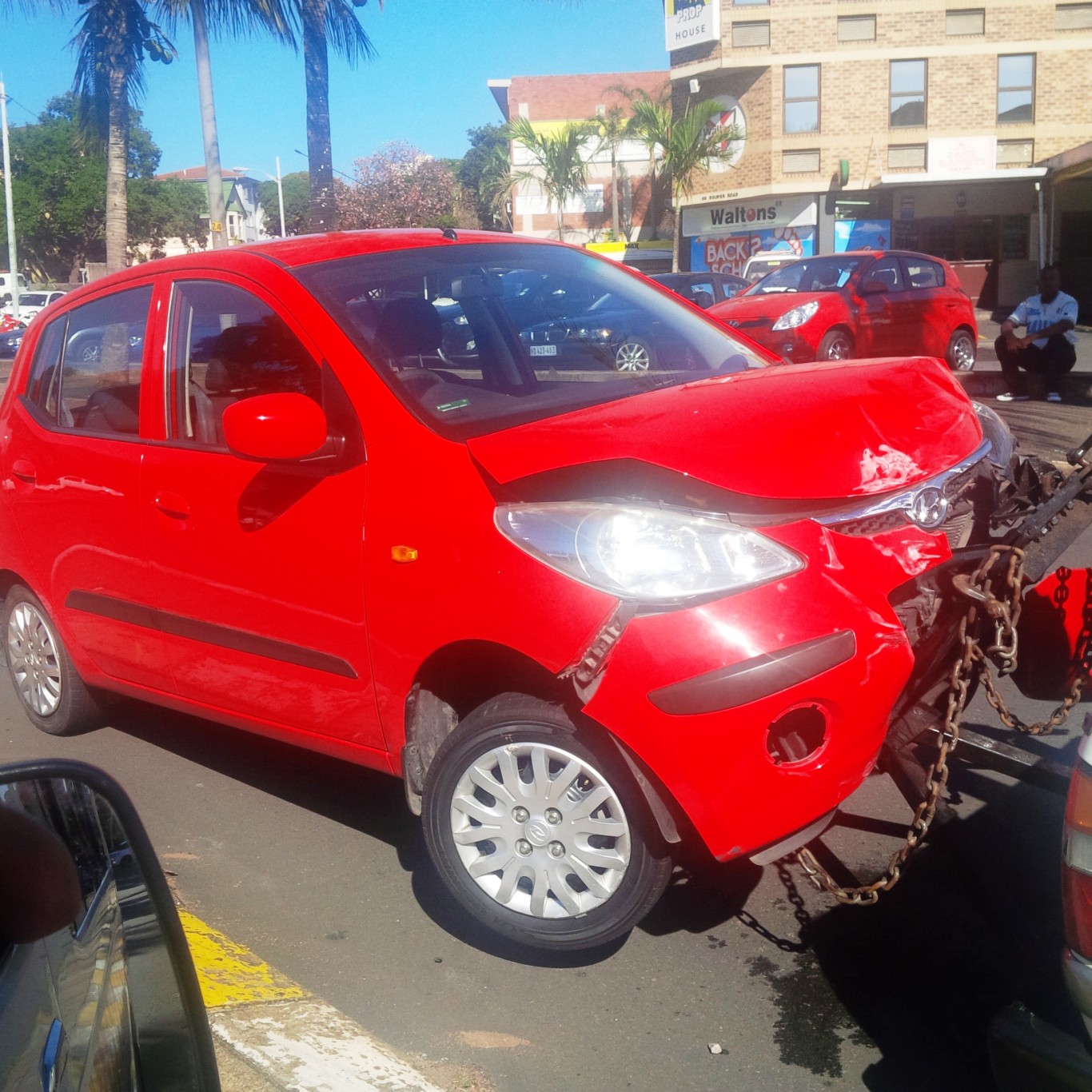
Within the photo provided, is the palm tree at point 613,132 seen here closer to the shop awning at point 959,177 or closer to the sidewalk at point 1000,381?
the shop awning at point 959,177

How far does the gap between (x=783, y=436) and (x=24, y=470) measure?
2.90 meters

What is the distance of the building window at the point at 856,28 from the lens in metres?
36.1

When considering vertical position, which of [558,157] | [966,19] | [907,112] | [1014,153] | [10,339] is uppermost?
[966,19]

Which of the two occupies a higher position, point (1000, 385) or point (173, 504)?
point (173, 504)

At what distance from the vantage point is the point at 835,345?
13.6 m

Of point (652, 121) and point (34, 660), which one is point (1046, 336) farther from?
point (652, 121)

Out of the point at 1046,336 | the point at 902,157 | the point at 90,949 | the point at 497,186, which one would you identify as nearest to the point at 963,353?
the point at 1046,336

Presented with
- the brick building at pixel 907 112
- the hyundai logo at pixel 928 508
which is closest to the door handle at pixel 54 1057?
the hyundai logo at pixel 928 508

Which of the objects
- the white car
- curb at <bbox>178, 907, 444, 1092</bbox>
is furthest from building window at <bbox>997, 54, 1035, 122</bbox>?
curb at <bbox>178, 907, 444, 1092</bbox>

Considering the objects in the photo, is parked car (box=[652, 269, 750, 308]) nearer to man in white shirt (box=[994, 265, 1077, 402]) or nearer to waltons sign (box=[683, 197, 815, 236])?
man in white shirt (box=[994, 265, 1077, 402])

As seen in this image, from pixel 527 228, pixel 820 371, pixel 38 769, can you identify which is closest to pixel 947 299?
pixel 820 371

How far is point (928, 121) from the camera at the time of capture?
119 feet

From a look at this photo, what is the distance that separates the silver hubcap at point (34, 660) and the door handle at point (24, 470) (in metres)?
0.52

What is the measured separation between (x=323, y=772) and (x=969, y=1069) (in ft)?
8.13
